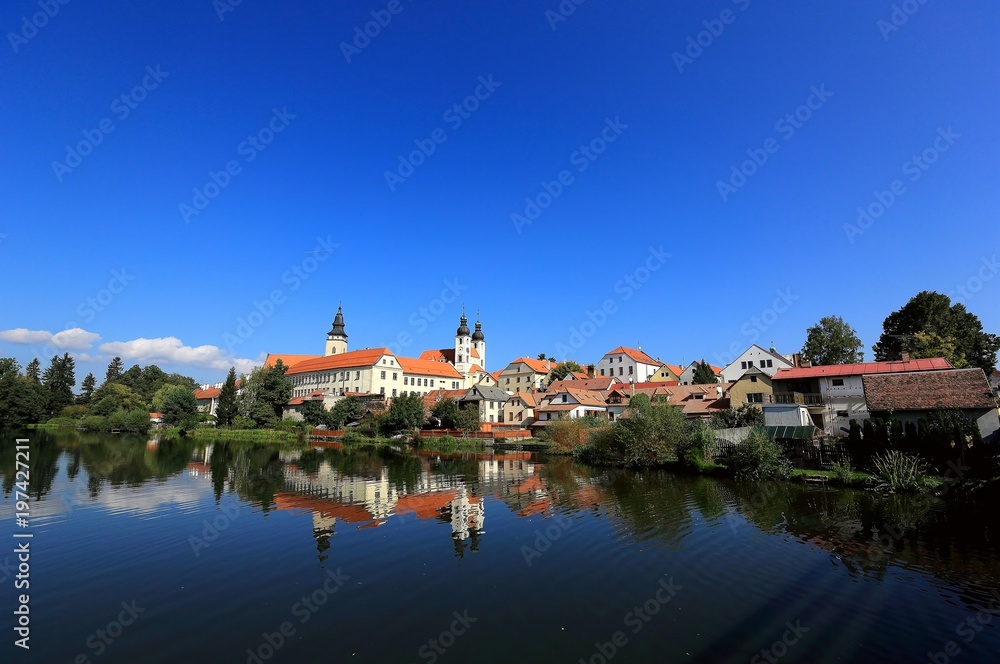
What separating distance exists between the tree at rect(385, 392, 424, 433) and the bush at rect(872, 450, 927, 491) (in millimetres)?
49276

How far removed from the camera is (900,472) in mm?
23312

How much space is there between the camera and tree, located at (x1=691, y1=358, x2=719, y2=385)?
233 feet

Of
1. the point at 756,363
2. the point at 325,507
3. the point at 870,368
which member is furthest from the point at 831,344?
the point at 325,507

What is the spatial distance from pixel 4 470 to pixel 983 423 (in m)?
58.6

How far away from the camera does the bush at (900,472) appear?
2297 centimetres

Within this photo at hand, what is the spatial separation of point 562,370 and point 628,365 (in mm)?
12559

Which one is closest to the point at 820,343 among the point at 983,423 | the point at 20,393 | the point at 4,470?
the point at 983,423

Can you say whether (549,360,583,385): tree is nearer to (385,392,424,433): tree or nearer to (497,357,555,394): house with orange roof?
(497,357,555,394): house with orange roof

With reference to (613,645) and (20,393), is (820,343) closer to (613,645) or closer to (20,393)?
(613,645)

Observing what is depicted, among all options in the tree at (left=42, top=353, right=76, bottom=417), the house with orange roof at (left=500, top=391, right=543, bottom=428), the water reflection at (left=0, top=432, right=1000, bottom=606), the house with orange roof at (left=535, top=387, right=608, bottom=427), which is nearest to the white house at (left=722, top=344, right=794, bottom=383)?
the house with orange roof at (left=535, top=387, right=608, bottom=427)

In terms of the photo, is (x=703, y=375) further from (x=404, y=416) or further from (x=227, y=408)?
(x=227, y=408)

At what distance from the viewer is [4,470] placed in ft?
98.4

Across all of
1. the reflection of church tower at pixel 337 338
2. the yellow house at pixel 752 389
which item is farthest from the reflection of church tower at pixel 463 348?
the yellow house at pixel 752 389

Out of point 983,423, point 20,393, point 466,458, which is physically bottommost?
point 466,458
